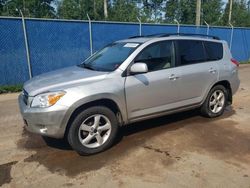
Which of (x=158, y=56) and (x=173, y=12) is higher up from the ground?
(x=173, y=12)

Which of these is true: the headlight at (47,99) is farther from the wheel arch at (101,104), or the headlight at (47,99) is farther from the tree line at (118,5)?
the tree line at (118,5)

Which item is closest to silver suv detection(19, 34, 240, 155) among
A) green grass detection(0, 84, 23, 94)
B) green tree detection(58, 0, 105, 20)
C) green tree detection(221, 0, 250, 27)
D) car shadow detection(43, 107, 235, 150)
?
car shadow detection(43, 107, 235, 150)

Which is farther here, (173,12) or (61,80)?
(173,12)

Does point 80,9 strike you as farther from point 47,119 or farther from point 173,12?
point 47,119

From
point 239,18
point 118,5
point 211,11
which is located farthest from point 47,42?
point 239,18

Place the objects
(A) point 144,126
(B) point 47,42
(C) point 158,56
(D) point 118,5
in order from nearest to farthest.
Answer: (C) point 158,56 < (A) point 144,126 < (B) point 47,42 < (D) point 118,5

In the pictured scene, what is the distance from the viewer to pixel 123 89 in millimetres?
3986

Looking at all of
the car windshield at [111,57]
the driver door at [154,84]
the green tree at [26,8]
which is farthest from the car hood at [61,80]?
the green tree at [26,8]

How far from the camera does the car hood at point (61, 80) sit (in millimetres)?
3728

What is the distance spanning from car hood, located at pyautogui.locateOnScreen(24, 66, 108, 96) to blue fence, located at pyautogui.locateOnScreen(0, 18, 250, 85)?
5.11m

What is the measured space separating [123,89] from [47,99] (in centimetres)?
116

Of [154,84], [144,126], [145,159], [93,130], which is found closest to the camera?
[145,159]

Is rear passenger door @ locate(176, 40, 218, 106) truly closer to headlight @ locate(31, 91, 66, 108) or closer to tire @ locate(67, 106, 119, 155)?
tire @ locate(67, 106, 119, 155)

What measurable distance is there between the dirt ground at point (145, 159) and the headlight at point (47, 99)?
2.88 ft
